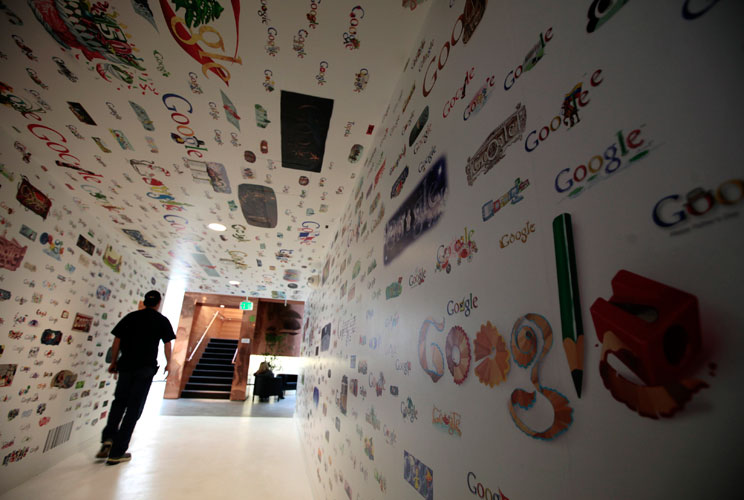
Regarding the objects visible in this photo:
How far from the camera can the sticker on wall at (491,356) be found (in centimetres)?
62

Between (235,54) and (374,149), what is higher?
(235,54)

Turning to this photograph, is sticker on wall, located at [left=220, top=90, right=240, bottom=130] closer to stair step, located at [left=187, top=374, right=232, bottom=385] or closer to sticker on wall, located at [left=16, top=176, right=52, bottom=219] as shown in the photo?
sticker on wall, located at [left=16, top=176, right=52, bottom=219]

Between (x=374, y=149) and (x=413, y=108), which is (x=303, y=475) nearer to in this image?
(x=374, y=149)

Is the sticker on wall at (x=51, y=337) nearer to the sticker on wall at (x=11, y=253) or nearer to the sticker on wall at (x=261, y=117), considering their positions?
the sticker on wall at (x=11, y=253)

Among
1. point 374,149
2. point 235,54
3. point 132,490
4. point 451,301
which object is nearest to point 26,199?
point 235,54

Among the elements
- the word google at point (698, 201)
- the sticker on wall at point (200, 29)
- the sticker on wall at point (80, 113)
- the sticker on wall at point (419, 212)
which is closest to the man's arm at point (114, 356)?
the sticker on wall at point (80, 113)

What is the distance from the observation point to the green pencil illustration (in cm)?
46

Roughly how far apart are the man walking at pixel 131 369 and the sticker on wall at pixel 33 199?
1.11 meters

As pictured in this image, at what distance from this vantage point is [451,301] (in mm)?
835

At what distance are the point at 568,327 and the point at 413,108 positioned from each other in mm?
1106

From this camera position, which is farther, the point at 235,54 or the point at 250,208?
the point at 250,208

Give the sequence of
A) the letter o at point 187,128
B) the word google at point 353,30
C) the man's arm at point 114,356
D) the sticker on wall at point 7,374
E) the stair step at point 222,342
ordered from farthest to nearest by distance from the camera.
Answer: the stair step at point 222,342
the man's arm at point 114,356
the sticker on wall at point 7,374
the letter o at point 187,128
the word google at point 353,30

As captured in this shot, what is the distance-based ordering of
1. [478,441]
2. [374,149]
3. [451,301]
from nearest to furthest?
[478,441], [451,301], [374,149]

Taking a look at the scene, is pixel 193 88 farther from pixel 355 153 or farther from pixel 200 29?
pixel 355 153
